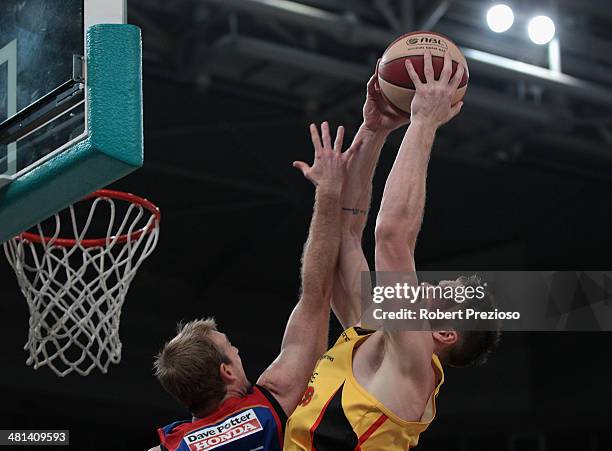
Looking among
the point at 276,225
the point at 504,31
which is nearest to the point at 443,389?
the point at 276,225

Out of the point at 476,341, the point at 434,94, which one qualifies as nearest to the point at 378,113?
the point at 434,94

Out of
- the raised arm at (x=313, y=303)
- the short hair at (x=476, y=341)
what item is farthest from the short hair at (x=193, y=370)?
the short hair at (x=476, y=341)

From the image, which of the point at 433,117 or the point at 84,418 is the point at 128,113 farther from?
the point at 84,418

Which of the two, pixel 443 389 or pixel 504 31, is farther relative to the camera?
pixel 443 389

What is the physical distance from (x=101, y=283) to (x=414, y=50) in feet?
6.36

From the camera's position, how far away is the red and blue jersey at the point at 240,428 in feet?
11.2

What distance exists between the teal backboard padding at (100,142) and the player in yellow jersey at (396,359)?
0.75 metres

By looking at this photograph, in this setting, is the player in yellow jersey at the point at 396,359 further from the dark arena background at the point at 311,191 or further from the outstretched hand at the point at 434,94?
the dark arena background at the point at 311,191

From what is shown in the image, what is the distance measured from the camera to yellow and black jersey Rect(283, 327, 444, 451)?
301 centimetres

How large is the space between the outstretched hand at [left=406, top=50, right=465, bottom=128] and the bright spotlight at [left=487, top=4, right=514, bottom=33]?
180 inches

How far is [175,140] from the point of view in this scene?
9930mm

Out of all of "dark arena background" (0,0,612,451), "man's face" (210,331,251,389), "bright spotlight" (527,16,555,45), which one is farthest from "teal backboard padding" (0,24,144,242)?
"bright spotlight" (527,16,555,45)

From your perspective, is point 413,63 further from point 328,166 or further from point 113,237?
point 113,237

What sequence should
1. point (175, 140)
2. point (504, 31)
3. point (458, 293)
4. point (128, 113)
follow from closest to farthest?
1. point (128, 113)
2. point (458, 293)
3. point (504, 31)
4. point (175, 140)
